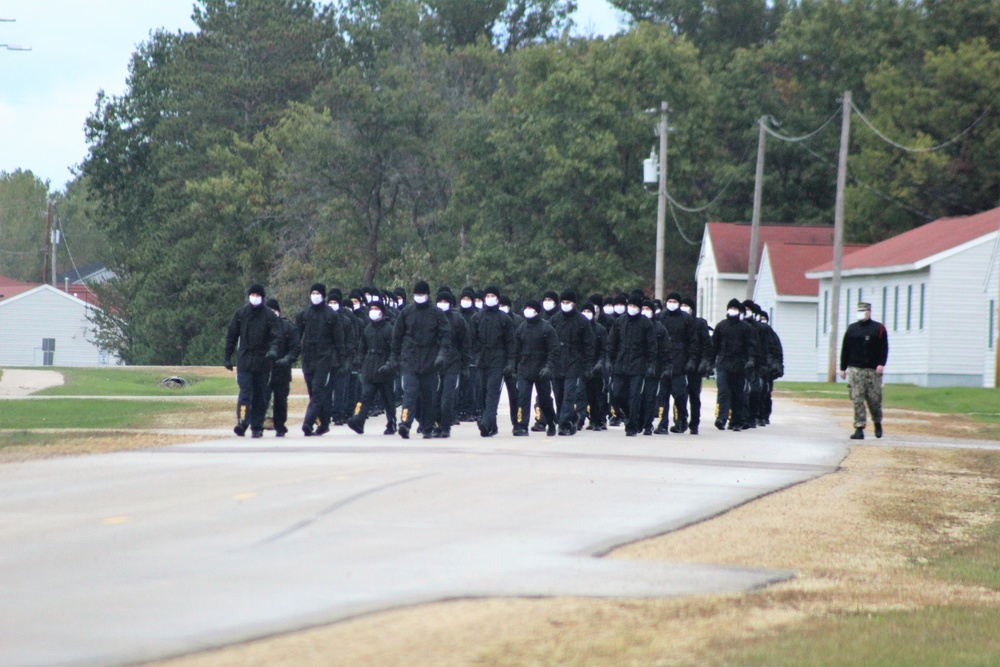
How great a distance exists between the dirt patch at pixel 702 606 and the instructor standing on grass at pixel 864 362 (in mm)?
8260

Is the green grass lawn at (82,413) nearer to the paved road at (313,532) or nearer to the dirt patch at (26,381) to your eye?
the dirt patch at (26,381)

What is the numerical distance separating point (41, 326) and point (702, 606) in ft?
303

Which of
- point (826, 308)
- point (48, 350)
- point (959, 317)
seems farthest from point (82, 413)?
point (48, 350)

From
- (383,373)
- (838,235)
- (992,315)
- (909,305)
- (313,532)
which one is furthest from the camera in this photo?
(909,305)

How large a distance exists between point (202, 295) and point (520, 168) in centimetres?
1693

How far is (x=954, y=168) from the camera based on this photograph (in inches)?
2480

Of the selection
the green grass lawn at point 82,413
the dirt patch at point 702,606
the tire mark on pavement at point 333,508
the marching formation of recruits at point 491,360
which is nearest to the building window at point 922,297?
the marching formation of recruits at point 491,360

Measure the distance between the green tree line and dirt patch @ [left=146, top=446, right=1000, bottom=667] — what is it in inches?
2013

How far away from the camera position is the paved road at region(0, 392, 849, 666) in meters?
8.51

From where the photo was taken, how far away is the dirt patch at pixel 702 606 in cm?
767

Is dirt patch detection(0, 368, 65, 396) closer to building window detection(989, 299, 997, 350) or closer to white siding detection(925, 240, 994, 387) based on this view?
white siding detection(925, 240, 994, 387)

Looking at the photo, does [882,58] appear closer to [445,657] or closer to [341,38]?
[341,38]

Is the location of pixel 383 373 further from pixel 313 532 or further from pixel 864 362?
pixel 313 532

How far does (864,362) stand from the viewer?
23641 millimetres
